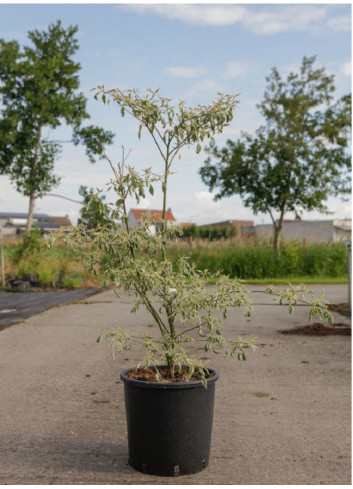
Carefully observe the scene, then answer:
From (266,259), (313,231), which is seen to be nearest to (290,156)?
(266,259)

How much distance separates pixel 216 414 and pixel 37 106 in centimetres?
1988

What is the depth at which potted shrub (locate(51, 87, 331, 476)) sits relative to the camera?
352 centimetres

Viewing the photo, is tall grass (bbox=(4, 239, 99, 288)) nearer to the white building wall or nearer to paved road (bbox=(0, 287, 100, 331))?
paved road (bbox=(0, 287, 100, 331))

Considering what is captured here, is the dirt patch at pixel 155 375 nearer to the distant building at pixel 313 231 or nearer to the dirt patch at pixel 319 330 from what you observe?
the dirt patch at pixel 319 330

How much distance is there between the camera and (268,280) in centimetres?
1847

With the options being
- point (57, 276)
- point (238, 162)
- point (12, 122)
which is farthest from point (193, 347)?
point (12, 122)

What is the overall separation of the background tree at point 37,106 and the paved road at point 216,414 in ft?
51.3

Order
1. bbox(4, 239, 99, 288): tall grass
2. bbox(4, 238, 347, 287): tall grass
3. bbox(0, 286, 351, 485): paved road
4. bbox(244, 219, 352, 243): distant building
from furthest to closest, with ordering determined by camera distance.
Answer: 1. bbox(244, 219, 352, 243): distant building
2. bbox(4, 238, 347, 287): tall grass
3. bbox(4, 239, 99, 288): tall grass
4. bbox(0, 286, 351, 485): paved road

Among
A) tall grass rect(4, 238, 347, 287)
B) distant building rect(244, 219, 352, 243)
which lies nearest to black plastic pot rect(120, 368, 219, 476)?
tall grass rect(4, 238, 347, 287)

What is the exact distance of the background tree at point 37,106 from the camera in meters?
22.5

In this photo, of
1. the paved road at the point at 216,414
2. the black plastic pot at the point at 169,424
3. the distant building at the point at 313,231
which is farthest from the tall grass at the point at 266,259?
the black plastic pot at the point at 169,424

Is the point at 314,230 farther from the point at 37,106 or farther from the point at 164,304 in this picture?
the point at 164,304

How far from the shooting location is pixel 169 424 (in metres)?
3.51

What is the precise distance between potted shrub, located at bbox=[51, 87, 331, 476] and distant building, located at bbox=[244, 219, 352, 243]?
1915 centimetres
